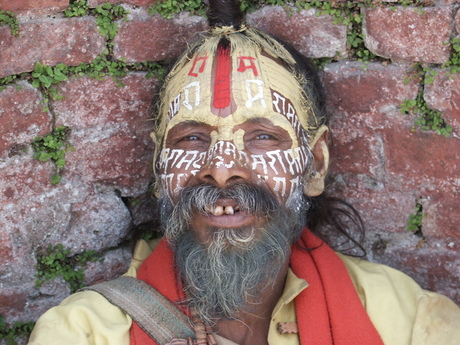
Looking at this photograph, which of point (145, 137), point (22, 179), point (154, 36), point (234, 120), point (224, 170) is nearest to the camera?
point (224, 170)

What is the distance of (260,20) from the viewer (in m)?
3.01

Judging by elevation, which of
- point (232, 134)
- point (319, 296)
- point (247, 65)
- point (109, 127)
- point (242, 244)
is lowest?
point (319, 296)

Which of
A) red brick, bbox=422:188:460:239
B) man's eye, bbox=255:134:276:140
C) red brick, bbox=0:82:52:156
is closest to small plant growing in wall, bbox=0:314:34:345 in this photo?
red brick, bbox=0:82:52:156

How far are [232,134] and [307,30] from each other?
0.67m

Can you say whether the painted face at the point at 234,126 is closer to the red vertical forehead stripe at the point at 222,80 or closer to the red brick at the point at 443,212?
the red vertical forehead stripe at the point at 222,80

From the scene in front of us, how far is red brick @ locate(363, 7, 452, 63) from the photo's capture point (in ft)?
9.09

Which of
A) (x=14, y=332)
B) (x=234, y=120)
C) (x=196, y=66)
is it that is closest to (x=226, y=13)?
(x=196, y=66)

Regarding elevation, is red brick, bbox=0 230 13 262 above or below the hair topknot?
below

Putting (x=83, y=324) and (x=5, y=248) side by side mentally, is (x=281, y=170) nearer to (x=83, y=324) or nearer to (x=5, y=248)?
(x=83, y=324)

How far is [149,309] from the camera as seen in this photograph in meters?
2.56

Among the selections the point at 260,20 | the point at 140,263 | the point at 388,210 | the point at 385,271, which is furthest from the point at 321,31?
the point at 140,263

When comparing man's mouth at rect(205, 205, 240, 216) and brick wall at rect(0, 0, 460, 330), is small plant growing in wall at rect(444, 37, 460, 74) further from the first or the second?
man's mouth at rect(205, 205, 240, 216)

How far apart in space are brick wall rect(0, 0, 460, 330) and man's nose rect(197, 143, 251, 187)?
569 millimetres

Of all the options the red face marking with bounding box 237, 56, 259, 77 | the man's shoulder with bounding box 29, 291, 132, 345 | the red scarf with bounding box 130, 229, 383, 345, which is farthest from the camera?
the red face marking with bounding box 237, 56, 259, 77
